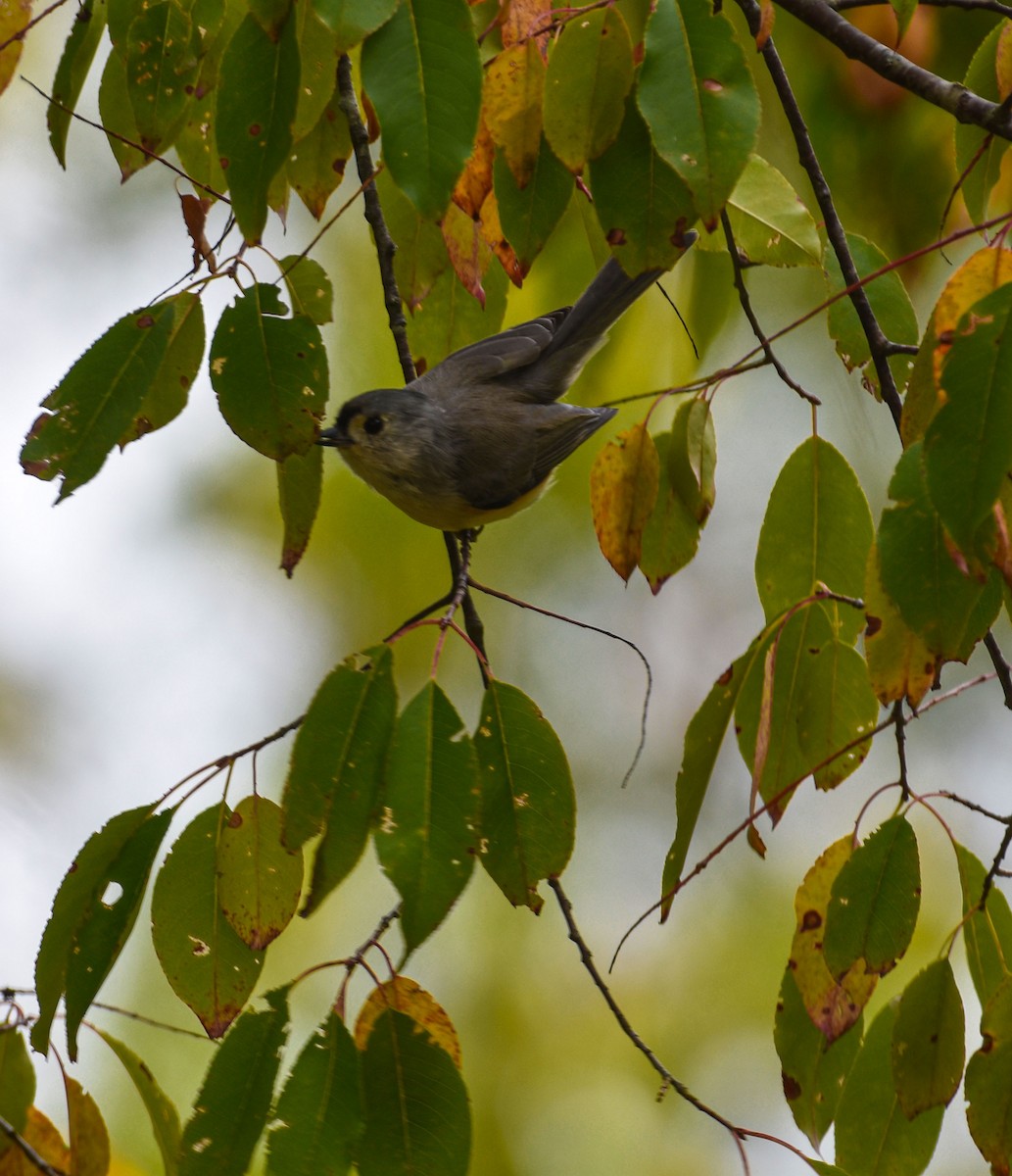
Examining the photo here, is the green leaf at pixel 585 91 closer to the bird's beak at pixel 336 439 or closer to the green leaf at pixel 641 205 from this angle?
the green leaf at pixel 641 205

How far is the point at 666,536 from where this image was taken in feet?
5.76

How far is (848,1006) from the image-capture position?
4.96ft

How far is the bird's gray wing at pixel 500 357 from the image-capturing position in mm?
2727

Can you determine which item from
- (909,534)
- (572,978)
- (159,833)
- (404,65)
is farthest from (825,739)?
(572,978)

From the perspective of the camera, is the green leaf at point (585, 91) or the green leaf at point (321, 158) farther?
the green leaf at point (321, 158)

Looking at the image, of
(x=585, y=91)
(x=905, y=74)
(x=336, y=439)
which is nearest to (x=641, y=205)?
(x=585, y=91)

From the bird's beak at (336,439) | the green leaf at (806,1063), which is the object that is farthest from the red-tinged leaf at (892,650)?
the bird's beak at (336,439)

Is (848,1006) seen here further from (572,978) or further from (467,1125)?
(572,978)

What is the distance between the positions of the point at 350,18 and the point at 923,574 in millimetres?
701

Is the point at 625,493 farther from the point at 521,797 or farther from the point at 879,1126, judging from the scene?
the point at 879,1126

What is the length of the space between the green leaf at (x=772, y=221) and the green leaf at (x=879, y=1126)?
0.99 meters

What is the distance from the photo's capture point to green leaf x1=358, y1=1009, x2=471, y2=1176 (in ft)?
4.18

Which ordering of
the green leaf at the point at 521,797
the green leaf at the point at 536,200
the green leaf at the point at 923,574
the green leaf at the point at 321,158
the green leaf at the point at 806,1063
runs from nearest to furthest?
the green leaf at the point at 923,574, the green leaf at the point at 521,797, the green leaf at the point at 536,200, the green leaf at the point at 806,1063, the green leaf at the point at 321,158

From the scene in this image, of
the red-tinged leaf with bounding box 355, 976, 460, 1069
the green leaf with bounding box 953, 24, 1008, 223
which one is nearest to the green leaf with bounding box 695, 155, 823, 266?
the green leaf with bounding box 953, 24, 1008, 223
